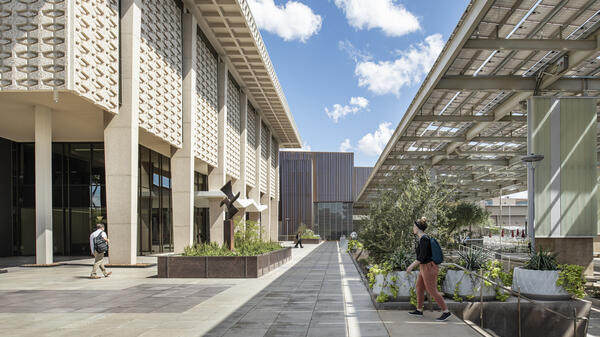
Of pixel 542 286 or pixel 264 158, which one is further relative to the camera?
pixel 264 158

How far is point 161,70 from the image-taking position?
2303 centimetres

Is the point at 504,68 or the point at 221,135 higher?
the point at 504,68

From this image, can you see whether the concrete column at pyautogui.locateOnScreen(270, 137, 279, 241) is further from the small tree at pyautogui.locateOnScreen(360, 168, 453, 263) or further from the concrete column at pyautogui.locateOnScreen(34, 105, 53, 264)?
the small tree at pyautogui.locateOnScreen(360, 168, 453, 263)

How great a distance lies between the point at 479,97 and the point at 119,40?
15.2 metres

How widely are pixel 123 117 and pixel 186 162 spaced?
23.5 feet

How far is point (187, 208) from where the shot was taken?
85.0 feet

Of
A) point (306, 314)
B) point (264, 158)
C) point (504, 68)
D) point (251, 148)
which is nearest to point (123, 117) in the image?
point (306, 314)

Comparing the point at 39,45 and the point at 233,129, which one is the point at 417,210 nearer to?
the point at 39,45

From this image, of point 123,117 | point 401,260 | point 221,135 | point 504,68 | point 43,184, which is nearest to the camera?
point 401,260

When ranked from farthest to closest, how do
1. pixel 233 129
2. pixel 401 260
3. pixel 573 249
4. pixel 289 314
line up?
pixel 233 129 → pixel 573 249 → pixel 401 260 → pixel 289 314

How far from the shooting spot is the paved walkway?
761cm

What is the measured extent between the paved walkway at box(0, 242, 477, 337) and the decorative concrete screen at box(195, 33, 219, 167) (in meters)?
14.8

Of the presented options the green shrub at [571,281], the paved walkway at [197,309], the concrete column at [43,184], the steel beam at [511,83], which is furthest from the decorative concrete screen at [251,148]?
the green shrub at [571,281]

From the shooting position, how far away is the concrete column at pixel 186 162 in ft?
84.9
